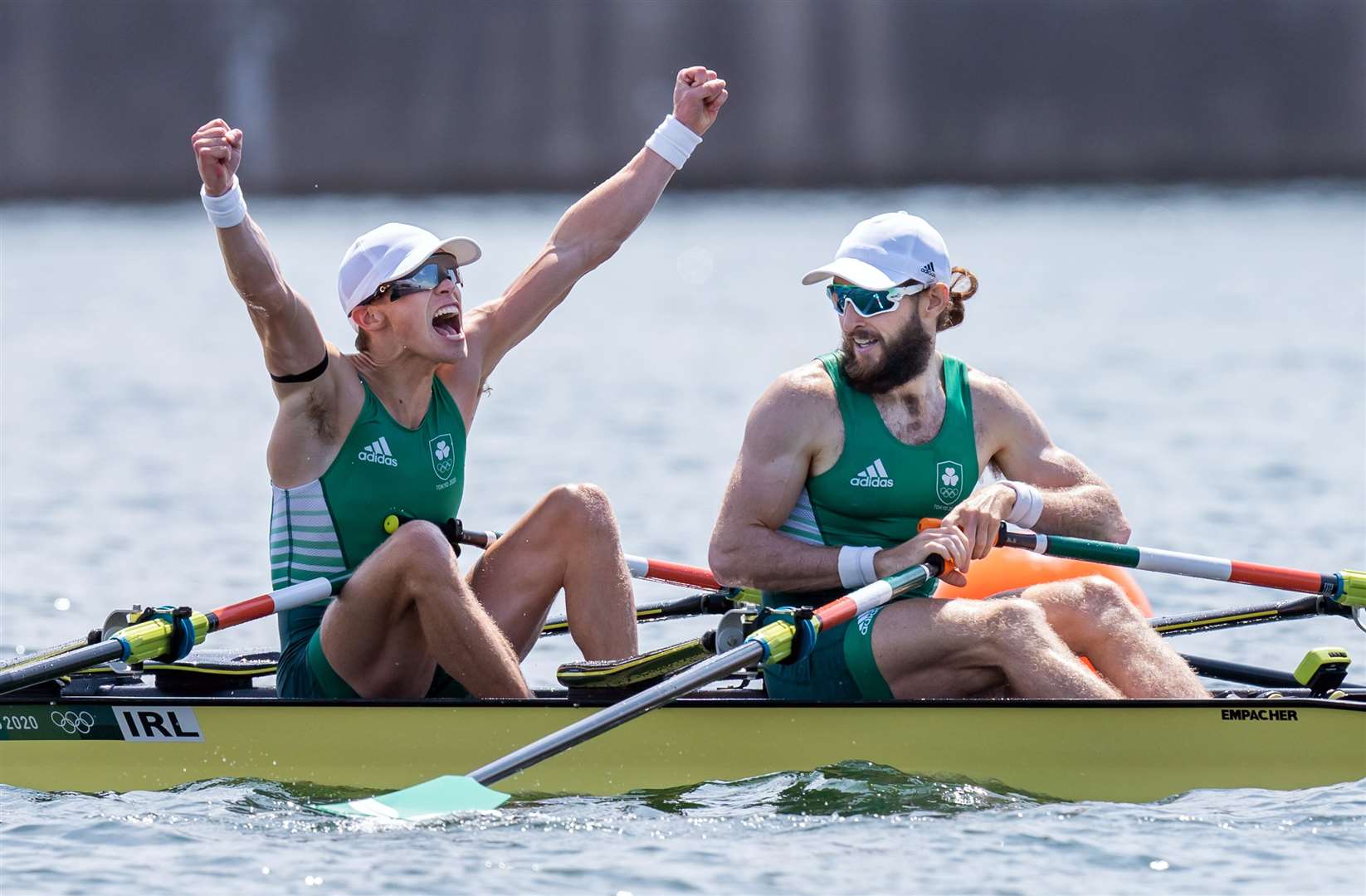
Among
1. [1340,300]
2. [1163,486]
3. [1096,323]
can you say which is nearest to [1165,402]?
[1163,486]

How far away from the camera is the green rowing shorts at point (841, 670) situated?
698cm

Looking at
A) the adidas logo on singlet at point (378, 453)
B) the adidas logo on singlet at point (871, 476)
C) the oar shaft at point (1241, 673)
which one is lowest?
the oar shaft at point (1241, 673)

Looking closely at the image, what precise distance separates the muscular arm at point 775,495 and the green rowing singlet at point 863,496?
0.35ft

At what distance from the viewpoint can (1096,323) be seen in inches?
1073

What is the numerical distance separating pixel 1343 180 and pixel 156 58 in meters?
27.1

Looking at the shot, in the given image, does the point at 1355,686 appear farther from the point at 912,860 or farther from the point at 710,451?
the point at 710,451

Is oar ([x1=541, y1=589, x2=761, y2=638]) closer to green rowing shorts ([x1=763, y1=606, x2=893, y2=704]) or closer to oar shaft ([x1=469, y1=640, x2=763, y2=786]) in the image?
green rowing shorts ([x1=763, y1=606, x2=893, y2=704])

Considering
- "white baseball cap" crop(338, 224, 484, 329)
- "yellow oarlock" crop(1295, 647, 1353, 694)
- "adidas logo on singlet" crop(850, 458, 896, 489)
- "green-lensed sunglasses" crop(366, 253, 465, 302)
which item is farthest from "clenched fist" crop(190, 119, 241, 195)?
"yellow oarlock" crop(1295, 647, 1353, 694)

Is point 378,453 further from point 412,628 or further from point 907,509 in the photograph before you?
point 907,509

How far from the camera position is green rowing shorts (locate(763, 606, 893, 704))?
22.9 feet

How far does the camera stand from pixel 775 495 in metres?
7.11

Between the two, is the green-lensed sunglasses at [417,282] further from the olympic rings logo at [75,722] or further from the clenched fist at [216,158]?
the olympic rings logo at [75,722]

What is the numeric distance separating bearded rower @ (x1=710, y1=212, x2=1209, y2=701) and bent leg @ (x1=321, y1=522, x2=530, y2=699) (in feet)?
2.88

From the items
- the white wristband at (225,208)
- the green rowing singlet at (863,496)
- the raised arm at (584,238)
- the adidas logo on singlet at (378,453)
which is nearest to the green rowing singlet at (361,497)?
the adidas logo on singlet at (378,453)
